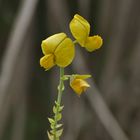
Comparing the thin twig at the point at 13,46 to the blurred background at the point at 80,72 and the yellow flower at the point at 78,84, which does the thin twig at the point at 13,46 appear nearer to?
the blurred background at the point at 80,72

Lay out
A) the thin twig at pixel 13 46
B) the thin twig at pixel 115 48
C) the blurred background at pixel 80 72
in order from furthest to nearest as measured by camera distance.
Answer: the thin twig at pixel 115 48, the blurred background at pixel 80 72, the thin twig at pixel 13 46

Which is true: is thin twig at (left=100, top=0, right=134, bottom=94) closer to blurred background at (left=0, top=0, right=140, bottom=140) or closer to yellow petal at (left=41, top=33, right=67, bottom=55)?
blurred background at (left=0, top=0, right=140, bottom=140)

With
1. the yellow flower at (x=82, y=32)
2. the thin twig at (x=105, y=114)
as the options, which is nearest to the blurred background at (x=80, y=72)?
the thin twig at (x=105, y=114)

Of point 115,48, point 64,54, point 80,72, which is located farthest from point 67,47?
point 115,48

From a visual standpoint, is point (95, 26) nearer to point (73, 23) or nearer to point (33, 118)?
point (33, 118)

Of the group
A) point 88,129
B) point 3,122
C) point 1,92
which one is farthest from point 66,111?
point 1,92

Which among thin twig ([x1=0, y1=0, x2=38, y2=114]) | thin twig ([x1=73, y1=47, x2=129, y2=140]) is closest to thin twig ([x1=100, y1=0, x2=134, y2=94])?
thin twig ([x1=73, y1=47, x2=129, y2=140])
